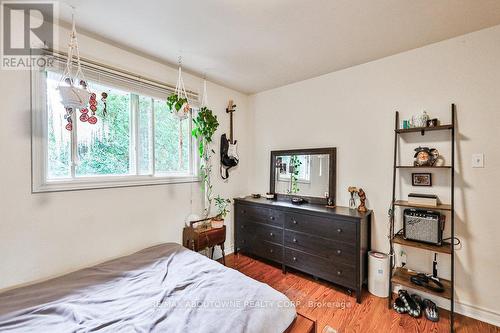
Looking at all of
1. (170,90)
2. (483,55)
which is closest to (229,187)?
(170,90)

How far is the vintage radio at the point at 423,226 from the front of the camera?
1.90m

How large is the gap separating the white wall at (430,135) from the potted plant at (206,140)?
1.22 metres

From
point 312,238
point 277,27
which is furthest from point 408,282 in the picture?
point 277,27

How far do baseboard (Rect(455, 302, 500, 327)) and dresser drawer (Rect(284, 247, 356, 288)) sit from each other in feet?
2.91

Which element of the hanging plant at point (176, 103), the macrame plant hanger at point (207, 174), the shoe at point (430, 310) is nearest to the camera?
the shoe at point (430, 310)

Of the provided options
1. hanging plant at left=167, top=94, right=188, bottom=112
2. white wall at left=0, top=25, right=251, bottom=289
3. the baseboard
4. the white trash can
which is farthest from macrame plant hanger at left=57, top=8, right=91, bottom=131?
the baseboard

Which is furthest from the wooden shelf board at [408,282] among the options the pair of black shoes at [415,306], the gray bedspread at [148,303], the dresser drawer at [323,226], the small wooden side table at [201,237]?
the small wooden side table at [201,237]

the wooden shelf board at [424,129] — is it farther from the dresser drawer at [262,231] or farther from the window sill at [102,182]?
the window sill at [102,182]

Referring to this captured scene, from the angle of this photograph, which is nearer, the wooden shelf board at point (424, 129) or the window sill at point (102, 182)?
the window sill at point (102, 182)

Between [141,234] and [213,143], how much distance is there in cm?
145

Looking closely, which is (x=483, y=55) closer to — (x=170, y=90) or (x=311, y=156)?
(x=311, y=156)

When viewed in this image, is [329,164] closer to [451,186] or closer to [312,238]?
[312,238]

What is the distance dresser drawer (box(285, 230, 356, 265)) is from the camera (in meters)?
2.14

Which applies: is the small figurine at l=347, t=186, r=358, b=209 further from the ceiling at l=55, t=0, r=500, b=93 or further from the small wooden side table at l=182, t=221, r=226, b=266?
the small wooden side table at l=182, t=221, r=226, b=266
